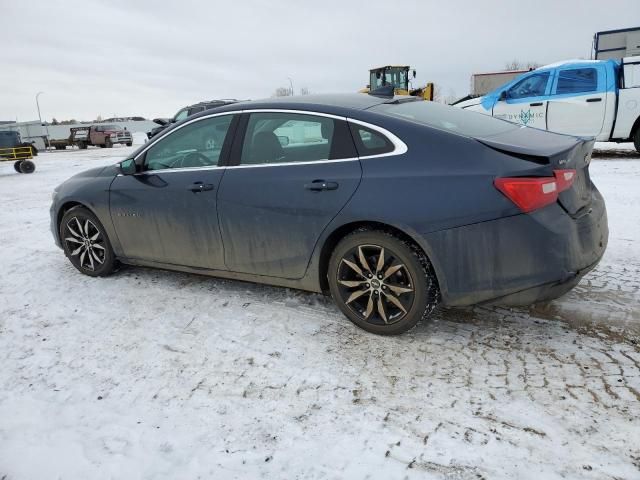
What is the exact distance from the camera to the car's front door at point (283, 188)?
9.88ft

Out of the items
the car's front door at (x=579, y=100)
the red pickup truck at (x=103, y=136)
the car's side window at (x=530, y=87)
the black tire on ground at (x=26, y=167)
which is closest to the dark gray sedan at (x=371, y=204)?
the car's front door at (x=579, y=100)

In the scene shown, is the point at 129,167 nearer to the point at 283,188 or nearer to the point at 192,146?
the point at 192,146

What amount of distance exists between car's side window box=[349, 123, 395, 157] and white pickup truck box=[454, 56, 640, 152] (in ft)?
24.3

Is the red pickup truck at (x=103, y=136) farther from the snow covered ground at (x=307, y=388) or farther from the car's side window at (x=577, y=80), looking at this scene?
the snow covered ground at (x=307, y=388)

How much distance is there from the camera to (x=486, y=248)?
261 centimetres

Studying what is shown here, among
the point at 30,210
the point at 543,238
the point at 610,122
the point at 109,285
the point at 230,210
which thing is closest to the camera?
the point at 543,238

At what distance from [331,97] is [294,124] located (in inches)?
16.5

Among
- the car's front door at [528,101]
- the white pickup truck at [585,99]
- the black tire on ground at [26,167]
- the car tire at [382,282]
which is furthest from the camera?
the black tire on ground at [26,167]

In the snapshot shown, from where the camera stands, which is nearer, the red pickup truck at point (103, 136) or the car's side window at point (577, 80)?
the car's side window at point (577, 80)

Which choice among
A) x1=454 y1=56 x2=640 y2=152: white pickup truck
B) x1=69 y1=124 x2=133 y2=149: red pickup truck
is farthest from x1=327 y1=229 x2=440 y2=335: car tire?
x1=69 y1=124 x2=133 y2=149: red pickup truck

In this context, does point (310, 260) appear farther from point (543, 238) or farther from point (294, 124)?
point (543, 238)

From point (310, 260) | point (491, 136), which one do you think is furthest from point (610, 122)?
point (310, 260)

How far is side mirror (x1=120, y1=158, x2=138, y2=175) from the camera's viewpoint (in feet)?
13.1

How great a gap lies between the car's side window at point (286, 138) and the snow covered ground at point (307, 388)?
45.0 inches
